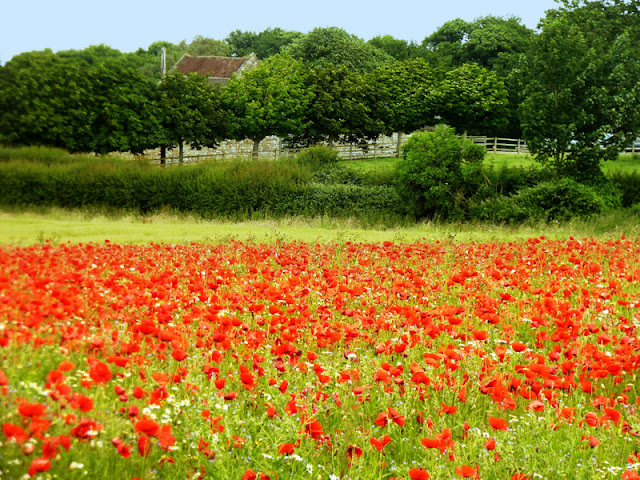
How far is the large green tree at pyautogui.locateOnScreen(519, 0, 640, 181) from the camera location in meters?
28.1

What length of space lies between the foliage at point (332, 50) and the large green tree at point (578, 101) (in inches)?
1704

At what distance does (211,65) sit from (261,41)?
32.1 meters

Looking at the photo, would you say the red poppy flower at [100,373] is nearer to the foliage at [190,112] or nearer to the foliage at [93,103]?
the foliage at [93,103]

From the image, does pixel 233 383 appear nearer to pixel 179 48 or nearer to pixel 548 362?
pixel 548 362

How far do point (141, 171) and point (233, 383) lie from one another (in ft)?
91.2

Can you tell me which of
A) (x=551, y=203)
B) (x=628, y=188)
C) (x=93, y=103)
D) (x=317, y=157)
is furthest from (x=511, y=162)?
(x=93, y=103)

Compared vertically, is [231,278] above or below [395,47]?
below

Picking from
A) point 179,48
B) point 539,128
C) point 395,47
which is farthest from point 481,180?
point 179,48

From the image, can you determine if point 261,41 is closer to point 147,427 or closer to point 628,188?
point 628,188

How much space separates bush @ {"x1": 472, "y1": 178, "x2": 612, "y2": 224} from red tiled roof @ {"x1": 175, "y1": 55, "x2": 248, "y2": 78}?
46.5 m

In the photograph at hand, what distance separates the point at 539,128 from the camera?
95.7 ft

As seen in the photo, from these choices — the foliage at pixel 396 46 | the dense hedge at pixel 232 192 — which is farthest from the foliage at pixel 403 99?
the dense hedge at pixel 232 192

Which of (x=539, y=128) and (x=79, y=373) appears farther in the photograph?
(x=539, y=128)

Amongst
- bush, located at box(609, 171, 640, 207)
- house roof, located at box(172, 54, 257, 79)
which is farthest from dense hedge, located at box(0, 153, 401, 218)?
house roof, located at box(172, 54, 257, 79)
